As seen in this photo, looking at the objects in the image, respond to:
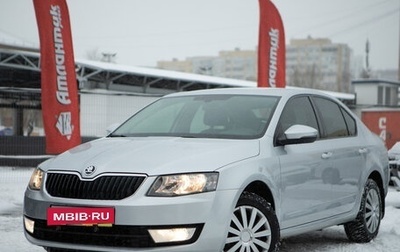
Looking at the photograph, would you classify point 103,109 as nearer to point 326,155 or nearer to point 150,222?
point 326,155

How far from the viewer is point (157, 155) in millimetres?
4617

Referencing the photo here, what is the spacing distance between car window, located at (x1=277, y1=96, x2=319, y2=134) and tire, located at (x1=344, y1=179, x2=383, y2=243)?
1.12 meters

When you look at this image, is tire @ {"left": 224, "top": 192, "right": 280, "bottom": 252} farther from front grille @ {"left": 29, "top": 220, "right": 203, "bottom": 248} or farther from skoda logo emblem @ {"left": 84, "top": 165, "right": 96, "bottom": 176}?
skoda logo emblem @ {"left": 84, "top": 165, "right": 96, "bottom": 176}

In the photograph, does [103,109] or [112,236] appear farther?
[103,109]

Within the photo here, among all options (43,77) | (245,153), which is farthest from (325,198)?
(43,77)

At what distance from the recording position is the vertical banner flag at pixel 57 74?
11234mm

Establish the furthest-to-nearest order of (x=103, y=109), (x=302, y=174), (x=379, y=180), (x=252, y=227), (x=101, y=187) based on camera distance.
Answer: (x=103, y=109), (x=379, y=180), (x=302, y=174), (x=252, y=227), (x=101, y=187)

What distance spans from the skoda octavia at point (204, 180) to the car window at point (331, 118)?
0.02 m

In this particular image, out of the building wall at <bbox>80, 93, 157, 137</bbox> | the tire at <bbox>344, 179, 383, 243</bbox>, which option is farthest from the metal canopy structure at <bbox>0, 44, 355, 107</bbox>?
the tire at <bbox>344, 179, 383, 243</bbox>

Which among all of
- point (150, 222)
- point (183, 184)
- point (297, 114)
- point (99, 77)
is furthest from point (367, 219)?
point (99, 77)

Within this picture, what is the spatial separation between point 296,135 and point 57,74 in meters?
7.04

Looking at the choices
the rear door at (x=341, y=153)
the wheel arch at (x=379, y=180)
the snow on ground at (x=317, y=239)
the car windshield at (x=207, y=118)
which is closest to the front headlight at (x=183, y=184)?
the car windshield at (x=207, y=118)

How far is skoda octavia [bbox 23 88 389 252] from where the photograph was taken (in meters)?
4.30

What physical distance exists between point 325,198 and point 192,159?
5.98 ft
